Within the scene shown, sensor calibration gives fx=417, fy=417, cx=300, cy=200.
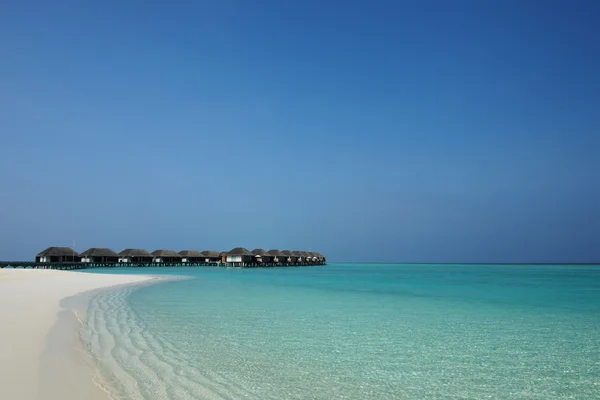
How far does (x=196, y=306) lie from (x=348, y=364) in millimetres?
10019

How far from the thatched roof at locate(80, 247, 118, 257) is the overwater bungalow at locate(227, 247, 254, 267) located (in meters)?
19.9

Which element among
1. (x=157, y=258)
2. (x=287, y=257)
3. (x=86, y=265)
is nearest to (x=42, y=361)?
(x=86, y=265)

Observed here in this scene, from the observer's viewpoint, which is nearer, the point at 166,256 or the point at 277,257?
the point at 166,256

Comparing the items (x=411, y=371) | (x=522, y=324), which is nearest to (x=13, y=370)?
(x=411, y=371)

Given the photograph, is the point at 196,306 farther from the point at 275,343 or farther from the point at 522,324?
the point at 522,324

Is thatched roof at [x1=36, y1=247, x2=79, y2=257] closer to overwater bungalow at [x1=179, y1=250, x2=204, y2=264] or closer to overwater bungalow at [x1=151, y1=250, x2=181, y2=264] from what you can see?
overwater bungalow at [x1=151, y1=250, x2=181, y2=264]

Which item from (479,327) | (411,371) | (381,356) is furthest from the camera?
(479,327)

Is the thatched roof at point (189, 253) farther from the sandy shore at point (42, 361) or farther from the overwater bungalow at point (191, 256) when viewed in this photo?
the sandy shore at point (42, 361)

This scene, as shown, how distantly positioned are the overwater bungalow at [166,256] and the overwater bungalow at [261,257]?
1440 centimetres

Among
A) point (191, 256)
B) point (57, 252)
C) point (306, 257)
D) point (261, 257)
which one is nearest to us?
point (57, 252)

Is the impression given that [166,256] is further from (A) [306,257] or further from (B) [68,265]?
(A) [306,257]

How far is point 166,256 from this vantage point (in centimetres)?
7512

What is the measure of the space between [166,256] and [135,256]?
596cm

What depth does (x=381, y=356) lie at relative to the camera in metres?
8.31
